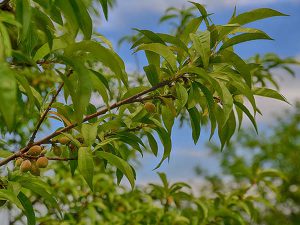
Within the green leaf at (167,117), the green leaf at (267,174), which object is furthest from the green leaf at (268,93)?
the green leaf at (267,174)

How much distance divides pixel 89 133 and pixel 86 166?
15 centimetres

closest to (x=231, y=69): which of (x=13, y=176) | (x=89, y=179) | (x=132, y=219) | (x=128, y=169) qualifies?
(x=128, y=169)

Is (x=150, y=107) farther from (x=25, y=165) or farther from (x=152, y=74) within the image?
(x=25, y=165)

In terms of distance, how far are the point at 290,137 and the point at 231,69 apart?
13.7 metres

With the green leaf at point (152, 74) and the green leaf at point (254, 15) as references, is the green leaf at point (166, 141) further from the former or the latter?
the green leaf at point (254, 15)

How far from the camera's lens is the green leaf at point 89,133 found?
1528 millimetres

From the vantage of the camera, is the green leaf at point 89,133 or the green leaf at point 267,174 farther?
the green leaf at point 267,174

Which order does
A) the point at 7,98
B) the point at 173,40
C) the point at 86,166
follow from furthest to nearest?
the point at 173,40, the point at 86,166, the point at 7,98

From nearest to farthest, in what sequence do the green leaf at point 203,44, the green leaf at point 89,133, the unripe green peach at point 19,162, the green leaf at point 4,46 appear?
the green leaf at point 4,46, the green leaf at point 203,44, the green leaf at point 89,133, the unripe green peach at point 19,162

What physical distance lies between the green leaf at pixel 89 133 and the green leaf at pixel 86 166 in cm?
7

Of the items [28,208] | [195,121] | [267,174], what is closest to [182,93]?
[195,121]

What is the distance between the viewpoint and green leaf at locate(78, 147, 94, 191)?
4.61ft

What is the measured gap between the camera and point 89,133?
1543 millimetres

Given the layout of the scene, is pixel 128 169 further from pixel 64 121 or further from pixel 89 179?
pixel 64 121
